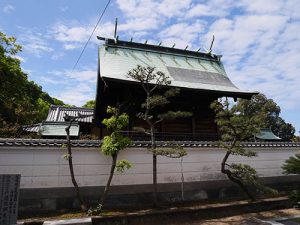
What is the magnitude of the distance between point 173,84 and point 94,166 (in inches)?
251

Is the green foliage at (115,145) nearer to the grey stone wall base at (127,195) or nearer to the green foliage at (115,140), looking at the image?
the green foliage at (115,140)

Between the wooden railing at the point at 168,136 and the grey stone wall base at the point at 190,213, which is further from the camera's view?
the wooden railing at the point at 168,136

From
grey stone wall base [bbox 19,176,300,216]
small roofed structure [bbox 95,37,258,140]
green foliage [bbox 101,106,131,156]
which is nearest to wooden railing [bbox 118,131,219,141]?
small roofed structure [bbox 95,37,258,140]

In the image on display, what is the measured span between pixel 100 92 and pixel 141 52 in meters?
4.75

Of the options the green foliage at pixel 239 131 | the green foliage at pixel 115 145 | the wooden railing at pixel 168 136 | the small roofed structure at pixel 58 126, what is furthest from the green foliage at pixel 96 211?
the small roofed structure at pixel 58 126

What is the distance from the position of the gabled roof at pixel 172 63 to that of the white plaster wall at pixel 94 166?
478 centimetres

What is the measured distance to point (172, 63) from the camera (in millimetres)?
18922

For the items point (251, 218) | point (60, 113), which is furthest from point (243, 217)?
point (60, 113)

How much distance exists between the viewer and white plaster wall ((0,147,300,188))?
874 cm

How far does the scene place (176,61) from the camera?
63.7 ft

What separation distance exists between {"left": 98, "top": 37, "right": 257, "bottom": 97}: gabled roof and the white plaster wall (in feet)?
15.7

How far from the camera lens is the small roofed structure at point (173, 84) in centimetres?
1369

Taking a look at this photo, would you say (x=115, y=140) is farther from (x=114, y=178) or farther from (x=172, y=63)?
(x=172, y=63)

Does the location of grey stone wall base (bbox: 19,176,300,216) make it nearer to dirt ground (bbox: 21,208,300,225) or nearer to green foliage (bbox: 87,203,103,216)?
dirt ground (bbox: 21,208,300,225)
